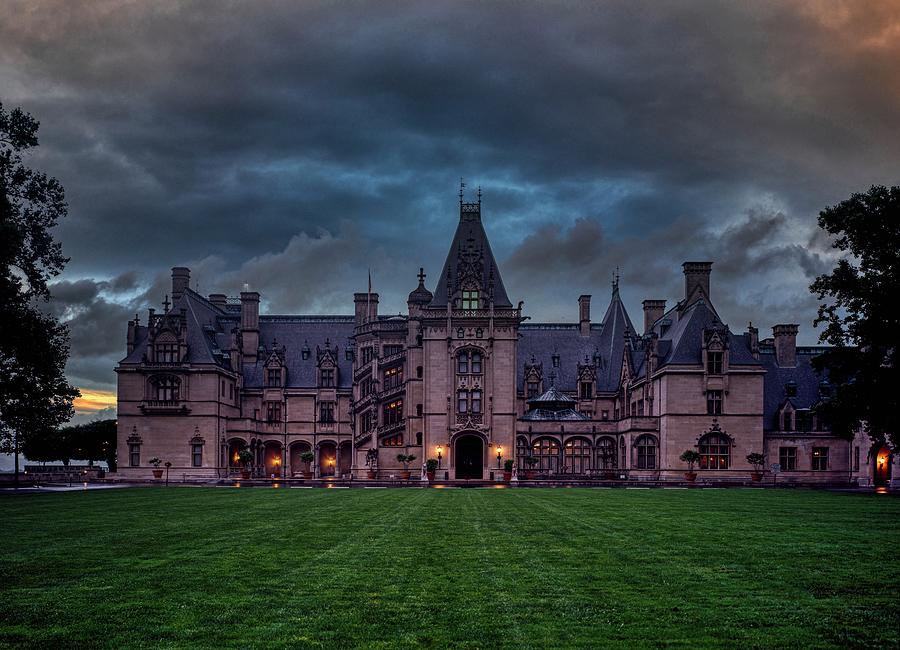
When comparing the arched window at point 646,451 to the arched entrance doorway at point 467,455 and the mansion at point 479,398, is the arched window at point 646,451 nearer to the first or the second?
the mansion at point 479,398

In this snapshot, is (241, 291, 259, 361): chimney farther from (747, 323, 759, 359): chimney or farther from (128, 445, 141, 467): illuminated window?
(747, 323, 759, 359): chimney

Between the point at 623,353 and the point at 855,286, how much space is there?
133ft

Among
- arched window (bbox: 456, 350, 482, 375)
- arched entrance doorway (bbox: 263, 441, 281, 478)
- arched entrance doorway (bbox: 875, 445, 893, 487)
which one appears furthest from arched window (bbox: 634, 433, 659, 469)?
arched entrance doorway (bbox: 263, 441, 281, 478)

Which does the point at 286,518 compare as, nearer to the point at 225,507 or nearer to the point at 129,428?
the point at 225,507

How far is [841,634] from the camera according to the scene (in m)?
12.4

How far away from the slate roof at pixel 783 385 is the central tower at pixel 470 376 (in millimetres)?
23126

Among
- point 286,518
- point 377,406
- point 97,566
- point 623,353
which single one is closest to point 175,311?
point 377,406

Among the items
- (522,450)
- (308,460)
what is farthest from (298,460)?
(522,450)

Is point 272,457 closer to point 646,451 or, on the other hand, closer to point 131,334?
point 131,334

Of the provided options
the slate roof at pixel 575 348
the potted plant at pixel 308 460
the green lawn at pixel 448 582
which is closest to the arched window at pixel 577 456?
the slate roof at pixel 575 348

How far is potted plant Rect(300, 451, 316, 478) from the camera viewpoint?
83.6m

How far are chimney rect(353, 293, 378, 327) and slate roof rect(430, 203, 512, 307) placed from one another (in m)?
11.6

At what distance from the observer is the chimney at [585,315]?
93000mm

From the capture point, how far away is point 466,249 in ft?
273
